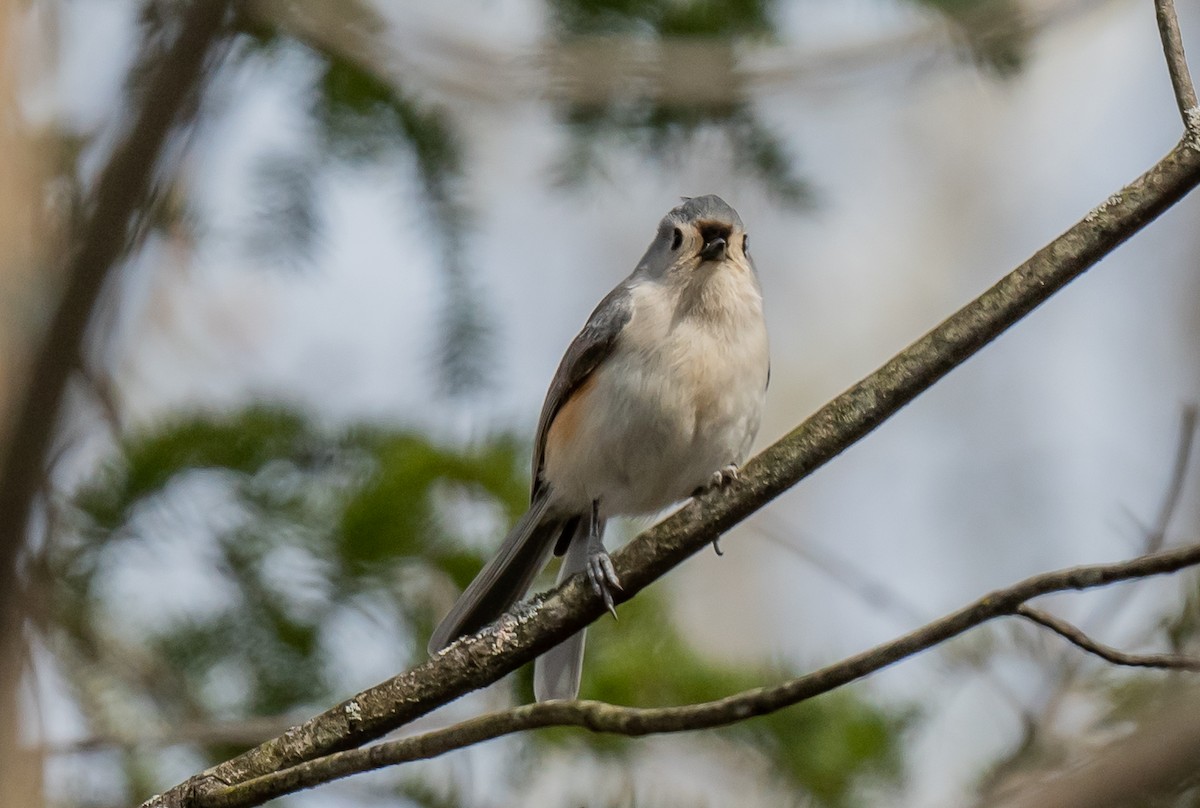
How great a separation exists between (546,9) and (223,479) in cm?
136

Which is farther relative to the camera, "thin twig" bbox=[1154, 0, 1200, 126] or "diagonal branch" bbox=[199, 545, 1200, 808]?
"thin twig" bbox=[1154, 0, 1200, 126]

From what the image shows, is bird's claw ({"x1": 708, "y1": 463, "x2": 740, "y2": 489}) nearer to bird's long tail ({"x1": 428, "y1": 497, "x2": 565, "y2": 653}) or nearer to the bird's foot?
the bird's foot

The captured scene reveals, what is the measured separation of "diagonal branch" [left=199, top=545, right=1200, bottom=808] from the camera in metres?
1.38

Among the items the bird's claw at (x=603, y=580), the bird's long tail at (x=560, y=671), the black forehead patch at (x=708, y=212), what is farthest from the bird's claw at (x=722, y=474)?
the bird's claw at (x=603, y=580)

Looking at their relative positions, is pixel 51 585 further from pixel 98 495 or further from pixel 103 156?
pixel 103 156

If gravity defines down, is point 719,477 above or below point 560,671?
above

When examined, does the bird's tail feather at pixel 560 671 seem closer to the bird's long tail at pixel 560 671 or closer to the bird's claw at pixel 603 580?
the bird's long tail at pixel 560 671

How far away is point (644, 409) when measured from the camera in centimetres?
274

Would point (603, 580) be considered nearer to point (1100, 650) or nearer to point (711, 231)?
point (1100, 650)

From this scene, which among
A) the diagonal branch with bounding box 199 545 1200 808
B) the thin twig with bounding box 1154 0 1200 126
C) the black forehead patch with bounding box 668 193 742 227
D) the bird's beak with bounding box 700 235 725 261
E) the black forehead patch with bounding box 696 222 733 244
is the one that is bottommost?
the diagonal branch with bounding box 199 545 1200 808

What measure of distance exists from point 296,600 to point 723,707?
1.78 meters

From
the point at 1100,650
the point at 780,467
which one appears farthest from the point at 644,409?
the point at 1100,650

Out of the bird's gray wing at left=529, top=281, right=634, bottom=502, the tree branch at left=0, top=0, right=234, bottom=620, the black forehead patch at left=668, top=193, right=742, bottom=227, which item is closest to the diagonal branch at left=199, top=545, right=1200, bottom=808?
Answer: the tree branch at left=0, top=0, right=234, bottom=620

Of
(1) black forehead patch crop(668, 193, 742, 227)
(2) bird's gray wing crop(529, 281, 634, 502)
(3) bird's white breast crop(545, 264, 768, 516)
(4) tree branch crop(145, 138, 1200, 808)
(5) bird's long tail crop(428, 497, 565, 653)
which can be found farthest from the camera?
(1) black forehead patch crop(668, 193, 742, 227)
